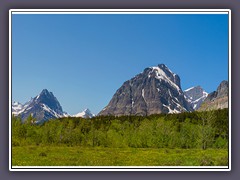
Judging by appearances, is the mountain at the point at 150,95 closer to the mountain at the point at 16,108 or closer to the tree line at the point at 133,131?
the tree line at the point at 133,131

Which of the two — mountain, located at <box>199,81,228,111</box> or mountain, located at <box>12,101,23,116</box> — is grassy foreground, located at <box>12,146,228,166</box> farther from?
mountain, located at <box>199,81,228,111</box>

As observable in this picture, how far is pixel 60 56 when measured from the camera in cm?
866

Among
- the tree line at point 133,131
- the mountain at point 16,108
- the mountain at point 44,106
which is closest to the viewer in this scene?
the mountain at point 16,108

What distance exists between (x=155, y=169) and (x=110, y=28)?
10.1 ft

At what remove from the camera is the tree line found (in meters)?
8.70

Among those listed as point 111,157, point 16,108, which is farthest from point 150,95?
point 16,108

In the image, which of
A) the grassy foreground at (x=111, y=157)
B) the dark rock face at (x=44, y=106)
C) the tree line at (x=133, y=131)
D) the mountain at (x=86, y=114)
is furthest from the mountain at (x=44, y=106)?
the grassy foreground at (x=111, y=157)

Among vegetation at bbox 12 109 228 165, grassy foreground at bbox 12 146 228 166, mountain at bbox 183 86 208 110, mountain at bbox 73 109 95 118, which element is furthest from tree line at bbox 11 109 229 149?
mountain at bbox 183 86 208 110

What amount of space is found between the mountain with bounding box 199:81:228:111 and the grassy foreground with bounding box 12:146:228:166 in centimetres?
93

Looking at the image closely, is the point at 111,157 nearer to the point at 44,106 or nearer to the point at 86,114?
the point at 86,114

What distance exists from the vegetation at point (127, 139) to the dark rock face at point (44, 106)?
6.5 inches

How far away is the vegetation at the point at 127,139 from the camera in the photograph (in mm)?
8141
